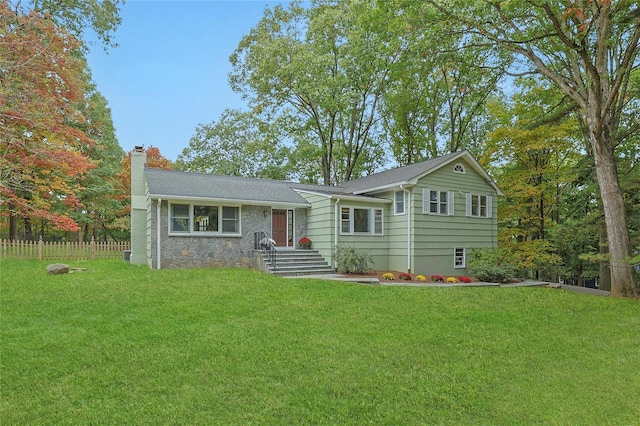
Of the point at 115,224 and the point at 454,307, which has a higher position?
the point at 115,224

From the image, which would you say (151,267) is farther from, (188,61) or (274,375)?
(274,375)

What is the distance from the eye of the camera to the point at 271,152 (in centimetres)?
2417

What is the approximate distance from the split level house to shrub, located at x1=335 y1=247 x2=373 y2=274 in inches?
27.7

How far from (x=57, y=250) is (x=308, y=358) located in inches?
580

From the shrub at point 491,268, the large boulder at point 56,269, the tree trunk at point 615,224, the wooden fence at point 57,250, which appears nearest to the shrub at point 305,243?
the shrub at point 491,268

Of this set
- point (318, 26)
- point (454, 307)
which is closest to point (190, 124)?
point (318, 26)

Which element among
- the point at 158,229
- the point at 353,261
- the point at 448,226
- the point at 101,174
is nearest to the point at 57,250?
the point at 158,229

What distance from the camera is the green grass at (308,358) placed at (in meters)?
3.44

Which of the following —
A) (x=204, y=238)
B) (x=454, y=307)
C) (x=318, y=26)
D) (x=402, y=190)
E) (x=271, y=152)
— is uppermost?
(x=318, y=26)

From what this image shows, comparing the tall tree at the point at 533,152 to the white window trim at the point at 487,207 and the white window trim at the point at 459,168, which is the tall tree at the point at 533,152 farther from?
the white window trim at the point at 459,168

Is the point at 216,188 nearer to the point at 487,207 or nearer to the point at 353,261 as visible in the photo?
→ the point at 353,261

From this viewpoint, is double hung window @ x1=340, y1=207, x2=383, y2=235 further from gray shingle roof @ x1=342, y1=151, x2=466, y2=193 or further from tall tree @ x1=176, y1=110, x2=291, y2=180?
tall tree @ x1=176, y1=110, x2=291, y2=180

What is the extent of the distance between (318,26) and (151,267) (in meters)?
16.3

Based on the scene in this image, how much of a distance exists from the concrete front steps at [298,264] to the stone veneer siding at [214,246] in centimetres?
92
